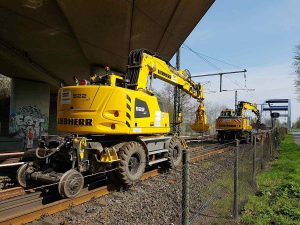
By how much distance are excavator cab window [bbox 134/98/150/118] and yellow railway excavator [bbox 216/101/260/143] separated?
17403mm

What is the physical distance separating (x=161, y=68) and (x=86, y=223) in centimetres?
655

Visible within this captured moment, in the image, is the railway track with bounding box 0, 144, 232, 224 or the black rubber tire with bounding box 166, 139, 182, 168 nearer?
the railway track with bounding box 0, 144, 232, 224

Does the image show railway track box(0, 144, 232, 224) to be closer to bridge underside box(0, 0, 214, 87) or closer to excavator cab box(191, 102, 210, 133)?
bridge underside box(0, 0, 214, 87)

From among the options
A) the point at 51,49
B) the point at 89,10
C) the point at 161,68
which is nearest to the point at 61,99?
the point at 161,68

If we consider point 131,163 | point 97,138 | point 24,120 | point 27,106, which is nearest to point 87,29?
point 97,138

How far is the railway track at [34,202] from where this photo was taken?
6.32 meters

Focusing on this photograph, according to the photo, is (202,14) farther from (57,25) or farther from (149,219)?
(149,219)

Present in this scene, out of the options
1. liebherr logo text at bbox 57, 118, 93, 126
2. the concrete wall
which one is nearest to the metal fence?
liebherr logo text at bbox 57, 118, 93, 126

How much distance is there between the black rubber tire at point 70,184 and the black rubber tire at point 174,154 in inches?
173

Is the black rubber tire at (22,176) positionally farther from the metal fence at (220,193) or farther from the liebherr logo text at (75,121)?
the metal fence at (220,193)

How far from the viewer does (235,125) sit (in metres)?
25.9

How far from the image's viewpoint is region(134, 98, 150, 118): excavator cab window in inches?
362

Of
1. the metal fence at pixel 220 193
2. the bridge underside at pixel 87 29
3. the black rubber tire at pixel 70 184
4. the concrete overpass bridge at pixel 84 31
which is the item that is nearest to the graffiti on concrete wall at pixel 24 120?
Answer: the concrete overpass bridge at pixel 84 31

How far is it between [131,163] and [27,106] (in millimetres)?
19271
